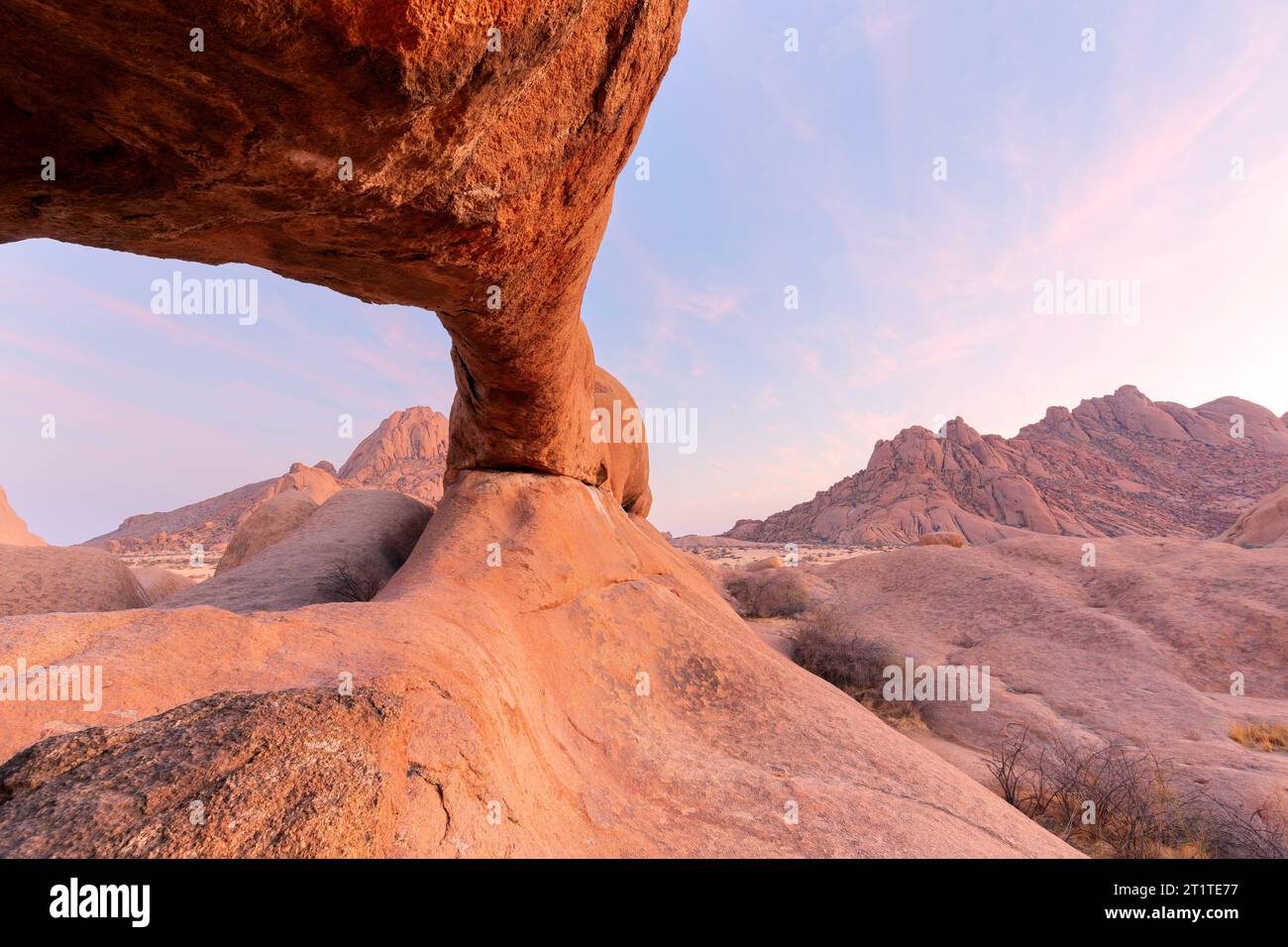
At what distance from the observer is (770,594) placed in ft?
48.4

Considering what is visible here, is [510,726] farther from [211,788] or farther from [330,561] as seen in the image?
[330,561]

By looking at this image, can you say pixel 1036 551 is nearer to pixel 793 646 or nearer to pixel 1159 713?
pixel 1159 713

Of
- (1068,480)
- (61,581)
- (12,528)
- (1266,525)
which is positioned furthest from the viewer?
(1068,480)

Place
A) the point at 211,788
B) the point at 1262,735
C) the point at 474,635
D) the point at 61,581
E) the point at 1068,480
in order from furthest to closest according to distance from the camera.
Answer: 1. the point at 1068,480
2. the point at 1262,735
3. the point at 61,581
4. the point at 474,635
5. the point at 211,788

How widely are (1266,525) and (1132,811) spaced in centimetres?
1808

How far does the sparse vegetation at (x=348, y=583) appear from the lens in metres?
5.65

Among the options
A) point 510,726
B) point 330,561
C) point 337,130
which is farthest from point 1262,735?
point 330,561

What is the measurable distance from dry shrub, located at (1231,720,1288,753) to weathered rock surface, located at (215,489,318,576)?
13.6m

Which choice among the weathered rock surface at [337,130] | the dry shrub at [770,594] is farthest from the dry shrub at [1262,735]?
the weathered rock surface at [337,130]

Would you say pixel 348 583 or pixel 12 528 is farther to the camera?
pixel 12 528

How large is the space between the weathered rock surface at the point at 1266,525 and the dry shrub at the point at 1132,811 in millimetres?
15572

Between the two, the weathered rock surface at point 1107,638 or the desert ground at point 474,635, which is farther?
the weathered rock surface at point 1107,638

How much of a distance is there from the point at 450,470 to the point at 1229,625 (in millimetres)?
13706

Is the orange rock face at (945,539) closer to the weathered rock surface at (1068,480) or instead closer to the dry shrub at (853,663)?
the dry shrub at (853,663)
